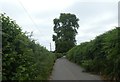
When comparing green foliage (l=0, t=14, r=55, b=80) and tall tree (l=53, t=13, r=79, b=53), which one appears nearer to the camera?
green foliage (l=0, t=14, r=55, b=80)

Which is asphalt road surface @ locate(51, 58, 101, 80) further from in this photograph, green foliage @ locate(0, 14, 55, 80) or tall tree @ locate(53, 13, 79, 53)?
tall tree @ locate(53, 13, 79, 53)

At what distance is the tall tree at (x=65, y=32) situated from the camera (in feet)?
330

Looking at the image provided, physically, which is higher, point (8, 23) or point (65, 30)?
point (65, 30)

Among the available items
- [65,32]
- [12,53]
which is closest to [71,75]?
[12,53]

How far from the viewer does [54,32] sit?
107125mm

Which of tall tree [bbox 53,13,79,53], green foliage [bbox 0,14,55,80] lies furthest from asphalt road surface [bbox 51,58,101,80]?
tall tree [bbox 53,13,79,53]

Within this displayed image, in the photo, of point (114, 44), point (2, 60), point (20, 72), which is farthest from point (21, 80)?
point (114, 44)

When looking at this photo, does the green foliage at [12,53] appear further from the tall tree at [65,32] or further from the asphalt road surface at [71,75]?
the tall tree at [65,32]

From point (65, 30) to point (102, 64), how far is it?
3150 inches

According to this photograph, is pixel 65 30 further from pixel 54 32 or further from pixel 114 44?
pixel 114 44

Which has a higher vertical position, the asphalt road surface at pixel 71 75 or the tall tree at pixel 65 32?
the tall tree at pixel 65 32

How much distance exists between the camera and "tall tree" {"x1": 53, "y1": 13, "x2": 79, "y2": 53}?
100562 millimetres

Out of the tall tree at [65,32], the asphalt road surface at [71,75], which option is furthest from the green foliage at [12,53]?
the tall tree at [65,32]

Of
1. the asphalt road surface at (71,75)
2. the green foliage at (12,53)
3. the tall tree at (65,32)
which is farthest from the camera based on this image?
the tall tree at (65,32)
